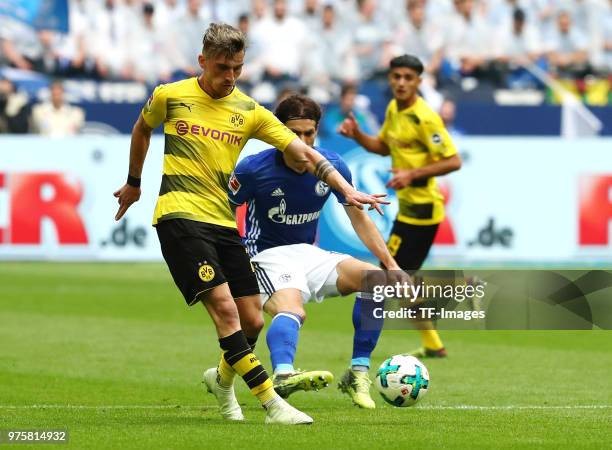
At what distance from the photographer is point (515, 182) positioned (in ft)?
65.3

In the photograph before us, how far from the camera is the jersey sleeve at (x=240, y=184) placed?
912 cm

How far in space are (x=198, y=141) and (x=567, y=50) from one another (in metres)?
19.8

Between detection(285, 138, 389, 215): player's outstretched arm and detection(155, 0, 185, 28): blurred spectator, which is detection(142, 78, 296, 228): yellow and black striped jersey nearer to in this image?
detection(285, 138, 389, 215): player's outstretched arm

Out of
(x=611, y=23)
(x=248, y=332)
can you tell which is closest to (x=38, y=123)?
(x=611, y=23)

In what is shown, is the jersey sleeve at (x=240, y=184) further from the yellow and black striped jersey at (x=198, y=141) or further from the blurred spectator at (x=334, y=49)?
the blurred spectator at (x=334, y=49)

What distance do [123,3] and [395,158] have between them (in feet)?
46.3

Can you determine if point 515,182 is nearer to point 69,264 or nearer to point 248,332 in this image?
point 69,264

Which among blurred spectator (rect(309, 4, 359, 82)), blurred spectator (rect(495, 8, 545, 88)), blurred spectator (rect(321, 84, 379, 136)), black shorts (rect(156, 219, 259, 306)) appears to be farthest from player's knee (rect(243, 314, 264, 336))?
blurred spectator (rect(495, 8, 545, 88))

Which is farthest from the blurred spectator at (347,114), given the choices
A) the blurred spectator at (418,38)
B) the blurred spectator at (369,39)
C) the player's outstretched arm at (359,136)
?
the player's outstretched arm at (359,136)

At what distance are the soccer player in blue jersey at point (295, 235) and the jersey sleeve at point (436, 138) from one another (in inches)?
119

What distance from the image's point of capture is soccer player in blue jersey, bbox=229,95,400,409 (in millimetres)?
8961

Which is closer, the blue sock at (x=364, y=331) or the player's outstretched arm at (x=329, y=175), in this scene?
the player's outstretched arm at (x=329, y=175)

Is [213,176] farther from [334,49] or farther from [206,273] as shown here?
[334,49]

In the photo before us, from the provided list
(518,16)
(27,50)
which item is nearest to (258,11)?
(27,50)
